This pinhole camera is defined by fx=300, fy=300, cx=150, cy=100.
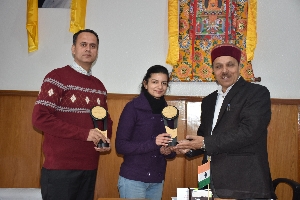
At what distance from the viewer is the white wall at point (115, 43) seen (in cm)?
327

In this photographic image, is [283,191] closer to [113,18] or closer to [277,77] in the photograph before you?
[277,77]

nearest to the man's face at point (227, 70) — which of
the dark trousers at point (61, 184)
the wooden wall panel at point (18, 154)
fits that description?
the dark trousers at point (61, 184)

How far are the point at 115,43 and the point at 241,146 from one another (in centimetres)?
197

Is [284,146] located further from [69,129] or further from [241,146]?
[69,129]

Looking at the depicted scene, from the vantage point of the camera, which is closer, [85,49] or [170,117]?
[170,117]

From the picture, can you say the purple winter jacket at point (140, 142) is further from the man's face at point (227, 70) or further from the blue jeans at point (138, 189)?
the man's face at point (227, 70)

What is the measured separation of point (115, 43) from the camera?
10.8 feet

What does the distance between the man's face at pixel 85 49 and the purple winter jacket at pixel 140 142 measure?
0.47m

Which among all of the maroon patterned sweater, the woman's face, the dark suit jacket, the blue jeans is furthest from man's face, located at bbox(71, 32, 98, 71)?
the dark suit jacket

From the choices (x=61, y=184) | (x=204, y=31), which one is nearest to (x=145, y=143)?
(x=61, y=184)

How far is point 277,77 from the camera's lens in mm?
3244

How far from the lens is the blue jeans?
2094mm

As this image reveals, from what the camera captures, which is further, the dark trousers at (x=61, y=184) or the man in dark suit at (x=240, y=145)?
the dark trousers at (x=61, y=184)

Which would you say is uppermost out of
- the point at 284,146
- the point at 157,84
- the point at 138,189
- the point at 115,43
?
the point at 115,43
